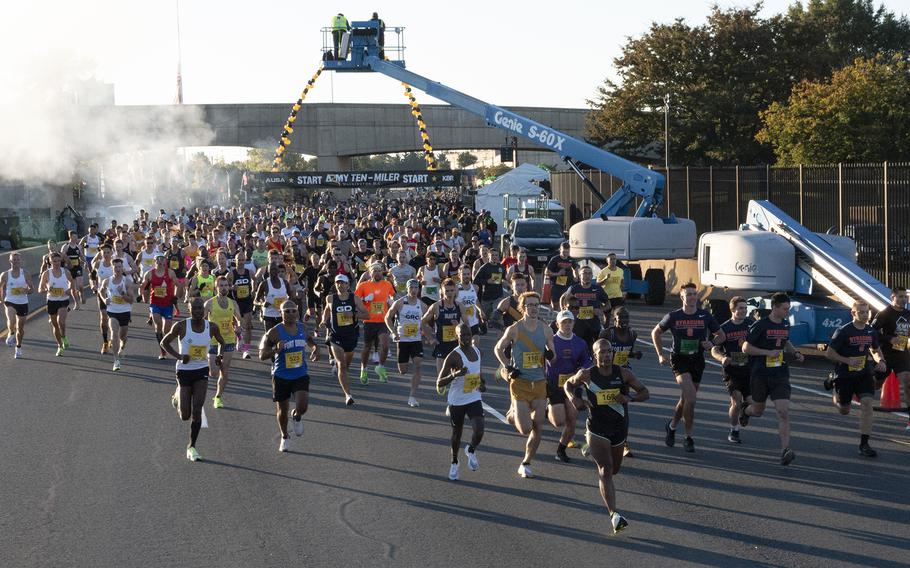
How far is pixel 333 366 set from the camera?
17438 millimetres

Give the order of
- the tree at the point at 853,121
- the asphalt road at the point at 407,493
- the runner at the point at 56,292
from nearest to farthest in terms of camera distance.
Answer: the asphalt road at the point at 407,493
the runner at the point at 56,292
the tree at the point at 853,121

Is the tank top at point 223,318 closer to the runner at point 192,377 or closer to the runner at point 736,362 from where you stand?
the runner at point 192,377

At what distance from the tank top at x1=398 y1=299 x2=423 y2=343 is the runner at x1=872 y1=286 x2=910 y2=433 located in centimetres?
573

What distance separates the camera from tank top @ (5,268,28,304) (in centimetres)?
1922

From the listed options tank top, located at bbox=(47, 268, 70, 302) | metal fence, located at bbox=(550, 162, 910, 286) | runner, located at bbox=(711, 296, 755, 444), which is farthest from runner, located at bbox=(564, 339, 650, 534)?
tank top, located at bbox=(47, 268, 70, 302)

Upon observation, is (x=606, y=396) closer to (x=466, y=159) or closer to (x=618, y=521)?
(x=618, y=521)

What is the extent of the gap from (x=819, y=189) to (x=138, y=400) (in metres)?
17.7

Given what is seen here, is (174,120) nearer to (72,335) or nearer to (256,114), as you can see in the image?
(256,114)

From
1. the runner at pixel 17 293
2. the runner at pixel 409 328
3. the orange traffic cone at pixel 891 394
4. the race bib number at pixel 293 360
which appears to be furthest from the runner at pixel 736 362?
the runner at pixel 17 293

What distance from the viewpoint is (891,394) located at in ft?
45.0

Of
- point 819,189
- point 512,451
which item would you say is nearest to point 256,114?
point 819,189

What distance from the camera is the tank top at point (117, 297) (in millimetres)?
17828

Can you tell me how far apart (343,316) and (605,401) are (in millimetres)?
6247

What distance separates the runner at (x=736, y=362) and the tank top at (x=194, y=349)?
557cm
